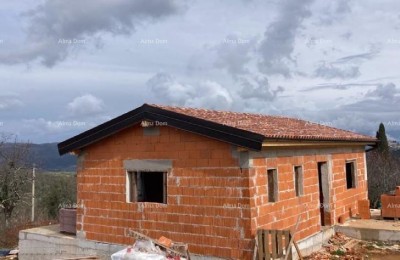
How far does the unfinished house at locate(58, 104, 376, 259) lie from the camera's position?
29.9ft

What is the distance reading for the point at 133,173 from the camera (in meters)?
Result: 11.0

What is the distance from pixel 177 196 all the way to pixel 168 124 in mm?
1706

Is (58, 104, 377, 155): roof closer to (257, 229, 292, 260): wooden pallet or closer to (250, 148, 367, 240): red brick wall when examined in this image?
(250, 148, 367, 240): red brick wall

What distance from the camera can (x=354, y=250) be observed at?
11.5m

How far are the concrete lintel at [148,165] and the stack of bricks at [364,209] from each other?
787 centimetres

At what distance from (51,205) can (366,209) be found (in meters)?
32.1

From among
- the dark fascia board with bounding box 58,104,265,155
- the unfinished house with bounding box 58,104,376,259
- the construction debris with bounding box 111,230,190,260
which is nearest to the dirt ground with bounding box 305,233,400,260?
the unfinished house with bounding box 58,104,376,259

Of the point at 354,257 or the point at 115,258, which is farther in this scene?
the point at 354,257

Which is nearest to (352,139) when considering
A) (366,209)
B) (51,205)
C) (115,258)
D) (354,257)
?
(366,209)

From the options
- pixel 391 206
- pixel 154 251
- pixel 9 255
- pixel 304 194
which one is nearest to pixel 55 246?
pixel 9 255

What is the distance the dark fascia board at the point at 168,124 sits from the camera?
870 centimetres

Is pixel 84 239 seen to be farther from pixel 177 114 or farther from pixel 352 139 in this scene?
pixel 352 139

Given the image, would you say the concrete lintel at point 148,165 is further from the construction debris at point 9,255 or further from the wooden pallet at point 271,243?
the construction debris at point 9,255

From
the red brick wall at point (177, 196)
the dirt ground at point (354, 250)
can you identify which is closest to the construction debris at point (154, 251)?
the red brick wall at point (177, 196)
